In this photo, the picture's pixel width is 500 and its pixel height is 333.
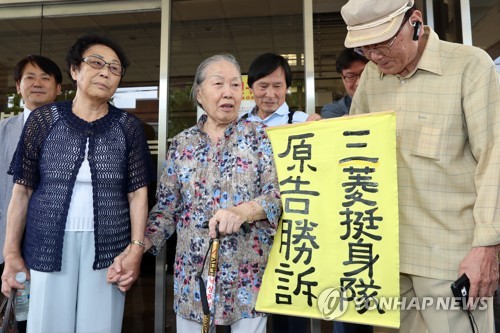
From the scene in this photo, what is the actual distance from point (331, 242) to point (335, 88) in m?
2.25

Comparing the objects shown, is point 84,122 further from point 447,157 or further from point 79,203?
point 447,157

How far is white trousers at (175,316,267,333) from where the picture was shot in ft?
5.38

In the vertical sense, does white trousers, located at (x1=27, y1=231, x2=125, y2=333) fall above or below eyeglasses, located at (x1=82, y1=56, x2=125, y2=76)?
below

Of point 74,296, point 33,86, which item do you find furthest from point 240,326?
point 33,86

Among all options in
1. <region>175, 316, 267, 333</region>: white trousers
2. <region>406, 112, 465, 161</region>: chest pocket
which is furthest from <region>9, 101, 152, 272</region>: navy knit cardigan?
<region>406, 112, 465, 161</region>: chest pocket

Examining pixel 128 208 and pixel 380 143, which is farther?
pixel 128 208

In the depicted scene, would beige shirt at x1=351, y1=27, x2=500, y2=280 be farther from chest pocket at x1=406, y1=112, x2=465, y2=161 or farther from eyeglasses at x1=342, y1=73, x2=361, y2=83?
eyeglasses at x1=342, y1=73, x2=361, y2=83

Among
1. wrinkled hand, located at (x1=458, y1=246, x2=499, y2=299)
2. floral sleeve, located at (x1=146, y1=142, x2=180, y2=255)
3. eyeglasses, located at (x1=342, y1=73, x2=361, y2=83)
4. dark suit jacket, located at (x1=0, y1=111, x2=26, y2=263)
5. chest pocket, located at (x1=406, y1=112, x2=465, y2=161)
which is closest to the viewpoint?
wrinkled hand, located at (x1=458, y1=246, x2=499, y2=299)

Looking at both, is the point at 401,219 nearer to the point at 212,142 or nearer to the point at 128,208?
the point at 212,142

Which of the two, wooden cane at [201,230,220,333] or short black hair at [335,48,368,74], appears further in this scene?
short black hair at [335,48,368,74]

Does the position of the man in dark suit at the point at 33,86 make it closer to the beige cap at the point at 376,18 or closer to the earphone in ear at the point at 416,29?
the beige cap at the point at 376,18

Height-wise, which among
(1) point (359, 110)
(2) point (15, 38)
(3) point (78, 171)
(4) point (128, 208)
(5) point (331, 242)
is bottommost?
(5) point (331, 242)

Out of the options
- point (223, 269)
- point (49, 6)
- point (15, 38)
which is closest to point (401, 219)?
point (223, 269)

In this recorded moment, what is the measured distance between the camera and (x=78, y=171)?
172 cm
